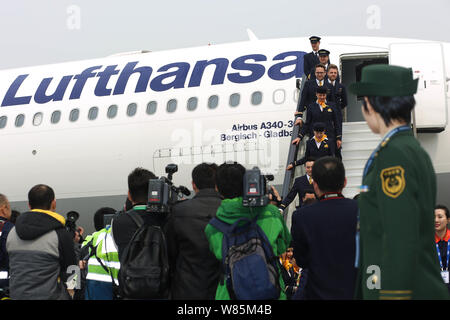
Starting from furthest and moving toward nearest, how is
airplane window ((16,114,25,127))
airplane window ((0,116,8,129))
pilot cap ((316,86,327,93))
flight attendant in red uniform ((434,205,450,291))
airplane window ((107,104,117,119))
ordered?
airplane window ((0,116,8,129)) < airplane window ((16,114,25,127)) < airplane window ((107,104,117,119)) < pilot cap ((316,86,327,93)) < flight attendant in red uniform ((434,205,450,291))

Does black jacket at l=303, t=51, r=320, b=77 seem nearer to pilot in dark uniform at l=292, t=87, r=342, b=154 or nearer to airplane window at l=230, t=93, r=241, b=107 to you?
pilot in dark uniform at l=292, t=87, r=342, b=154

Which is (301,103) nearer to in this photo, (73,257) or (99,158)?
(99,158)

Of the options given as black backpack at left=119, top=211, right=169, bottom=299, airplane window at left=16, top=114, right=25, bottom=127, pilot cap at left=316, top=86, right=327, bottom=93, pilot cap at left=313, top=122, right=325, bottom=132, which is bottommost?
black backpack at left=119, top=211, right=169, bottom=299

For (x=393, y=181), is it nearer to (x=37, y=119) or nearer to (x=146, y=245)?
(x=146, y=245)

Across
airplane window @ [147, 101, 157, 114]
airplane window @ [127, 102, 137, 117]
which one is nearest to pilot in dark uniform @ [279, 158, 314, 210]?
airplane window @ [147, 101, 157, 114]

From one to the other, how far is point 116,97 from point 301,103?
490 centimetres

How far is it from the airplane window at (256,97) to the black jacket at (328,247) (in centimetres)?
827

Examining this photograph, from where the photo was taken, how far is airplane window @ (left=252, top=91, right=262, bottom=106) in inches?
502

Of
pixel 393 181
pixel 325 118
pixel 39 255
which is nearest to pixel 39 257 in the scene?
pixel 39 255

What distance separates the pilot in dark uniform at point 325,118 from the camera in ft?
33.7

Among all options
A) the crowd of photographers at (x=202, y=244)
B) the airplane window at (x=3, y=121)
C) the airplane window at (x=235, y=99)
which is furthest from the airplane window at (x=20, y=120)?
the crowd of photographers at (x=202, y=244)

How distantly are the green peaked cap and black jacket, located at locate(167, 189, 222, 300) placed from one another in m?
2.01

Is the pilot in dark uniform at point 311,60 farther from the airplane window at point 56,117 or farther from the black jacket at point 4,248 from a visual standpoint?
the black jacket at point 4,248

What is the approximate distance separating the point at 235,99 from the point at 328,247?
28.8 feet
